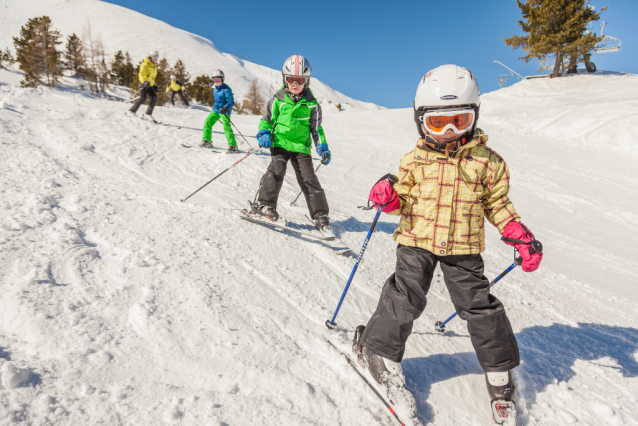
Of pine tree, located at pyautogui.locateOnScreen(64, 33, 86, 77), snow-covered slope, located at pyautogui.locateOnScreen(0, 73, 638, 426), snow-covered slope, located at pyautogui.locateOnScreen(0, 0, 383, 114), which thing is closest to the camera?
snow-covered slope, located at pyautogui.locateOnScreen(0, 73, 638, 426)

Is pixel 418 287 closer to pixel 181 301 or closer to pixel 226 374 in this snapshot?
pixel 226 374

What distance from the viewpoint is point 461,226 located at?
1997mm

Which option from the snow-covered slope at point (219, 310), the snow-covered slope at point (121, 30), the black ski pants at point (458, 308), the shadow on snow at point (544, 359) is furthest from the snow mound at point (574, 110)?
the snow-covered slope at point (121, 30)

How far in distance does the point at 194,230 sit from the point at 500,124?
15.3 metres

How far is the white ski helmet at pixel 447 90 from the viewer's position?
1994mm

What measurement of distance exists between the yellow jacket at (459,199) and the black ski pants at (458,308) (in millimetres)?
92

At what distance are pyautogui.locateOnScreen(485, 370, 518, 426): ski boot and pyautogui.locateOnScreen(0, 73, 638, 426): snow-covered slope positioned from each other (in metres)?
0.11

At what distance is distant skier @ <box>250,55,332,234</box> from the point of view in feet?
13.2

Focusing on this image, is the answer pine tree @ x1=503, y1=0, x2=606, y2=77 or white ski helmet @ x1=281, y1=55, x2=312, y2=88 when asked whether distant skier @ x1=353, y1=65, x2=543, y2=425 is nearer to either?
white ski helmet @ x1=281, y1=55, x2=312, y2=88

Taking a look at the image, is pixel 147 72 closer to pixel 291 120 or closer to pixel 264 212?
pixel 291 120

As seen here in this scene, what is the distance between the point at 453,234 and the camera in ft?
6.54

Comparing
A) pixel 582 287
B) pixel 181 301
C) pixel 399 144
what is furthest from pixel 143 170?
pixel 399 144

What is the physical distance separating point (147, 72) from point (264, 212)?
7.21m

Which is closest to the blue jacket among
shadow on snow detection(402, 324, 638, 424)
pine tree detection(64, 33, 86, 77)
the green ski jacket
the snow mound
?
the green ski jacket
